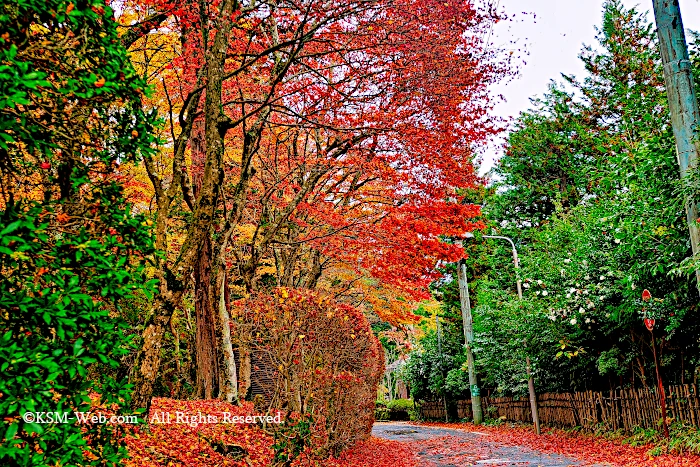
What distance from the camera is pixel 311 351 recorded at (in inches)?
356

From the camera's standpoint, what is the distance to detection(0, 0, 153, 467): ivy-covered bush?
2.49m

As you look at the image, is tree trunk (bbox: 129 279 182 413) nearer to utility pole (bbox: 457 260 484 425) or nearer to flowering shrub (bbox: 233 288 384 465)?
flowering shrub (bbox: 233 288 384 465)

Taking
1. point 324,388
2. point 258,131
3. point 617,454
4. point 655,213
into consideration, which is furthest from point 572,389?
point 258,131

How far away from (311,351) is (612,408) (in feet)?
36.7

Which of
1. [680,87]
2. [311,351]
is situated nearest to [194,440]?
[311,351]

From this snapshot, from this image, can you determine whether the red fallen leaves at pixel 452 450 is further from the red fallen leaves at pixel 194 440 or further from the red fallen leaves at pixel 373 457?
the red fallen leaves at pixel 194 440

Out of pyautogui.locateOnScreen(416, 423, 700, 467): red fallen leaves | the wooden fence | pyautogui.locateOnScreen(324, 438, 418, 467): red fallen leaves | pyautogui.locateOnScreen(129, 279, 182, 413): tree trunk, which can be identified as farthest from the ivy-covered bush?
the wooden fence

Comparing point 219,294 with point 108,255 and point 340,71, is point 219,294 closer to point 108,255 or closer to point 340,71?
point 340,71

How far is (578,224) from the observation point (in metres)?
19.3

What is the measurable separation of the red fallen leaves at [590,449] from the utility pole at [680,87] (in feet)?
16.4

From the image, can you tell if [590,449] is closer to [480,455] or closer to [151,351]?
[480,455]

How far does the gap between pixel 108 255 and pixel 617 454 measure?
13.4 meters

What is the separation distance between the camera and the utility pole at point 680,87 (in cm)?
778

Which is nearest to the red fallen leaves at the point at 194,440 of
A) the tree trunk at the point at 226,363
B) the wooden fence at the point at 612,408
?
the tree trunk at the point at 226,363
